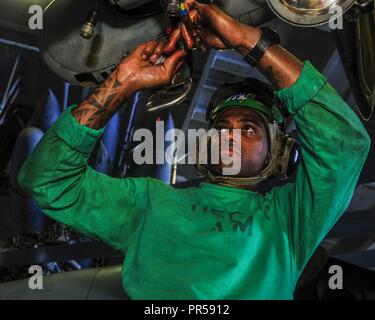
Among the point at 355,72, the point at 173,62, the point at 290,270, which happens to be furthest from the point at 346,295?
the point at 173,62

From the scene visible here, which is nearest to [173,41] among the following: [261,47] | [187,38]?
[187,38]

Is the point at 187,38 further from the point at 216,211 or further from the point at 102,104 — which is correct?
the point at 216,211

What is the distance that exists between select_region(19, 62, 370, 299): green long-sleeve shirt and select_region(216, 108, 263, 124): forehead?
0.26m

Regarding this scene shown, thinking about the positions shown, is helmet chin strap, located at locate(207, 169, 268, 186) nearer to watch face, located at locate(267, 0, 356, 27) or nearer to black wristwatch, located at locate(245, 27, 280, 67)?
black wristwatch, located at locate(245, 27, 280, 67)

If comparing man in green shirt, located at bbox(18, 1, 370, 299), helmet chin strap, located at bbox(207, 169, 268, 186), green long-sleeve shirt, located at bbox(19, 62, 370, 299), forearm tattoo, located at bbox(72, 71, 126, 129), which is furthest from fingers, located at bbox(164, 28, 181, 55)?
helmet chin strap, located at bbox(207, 169, 268, 186)

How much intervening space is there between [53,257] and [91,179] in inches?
96.3

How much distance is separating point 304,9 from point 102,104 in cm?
66

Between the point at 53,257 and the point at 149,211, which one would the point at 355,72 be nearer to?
the point at 149,211

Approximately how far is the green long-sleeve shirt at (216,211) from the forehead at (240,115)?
0.26 meters

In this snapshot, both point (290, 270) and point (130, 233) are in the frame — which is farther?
point (130, 233)

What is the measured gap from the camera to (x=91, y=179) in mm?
1650

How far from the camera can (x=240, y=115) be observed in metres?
1.80
